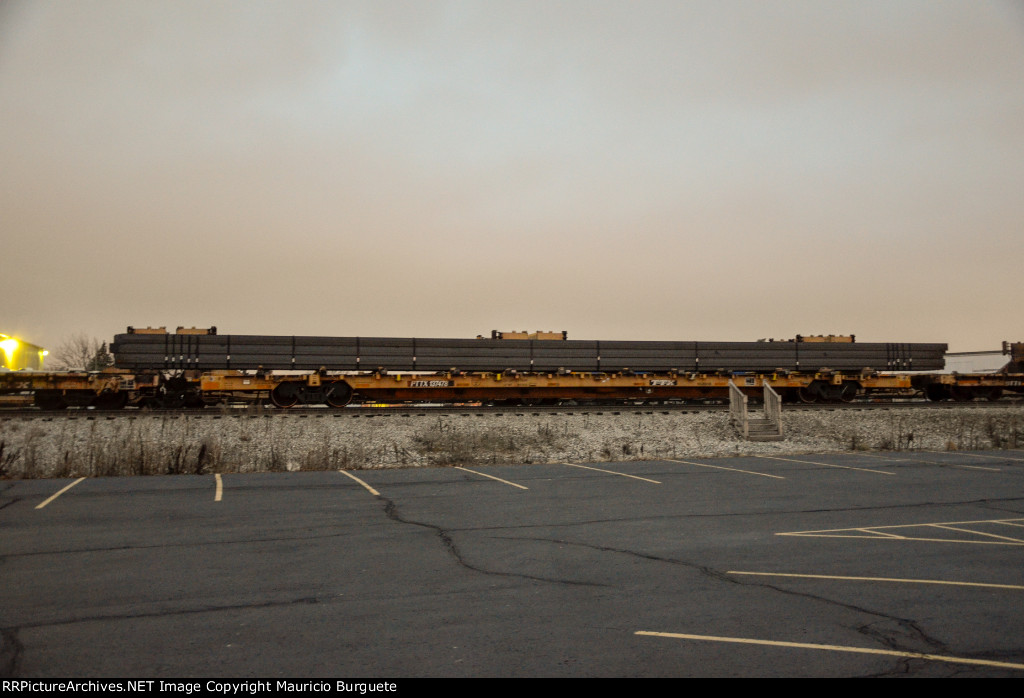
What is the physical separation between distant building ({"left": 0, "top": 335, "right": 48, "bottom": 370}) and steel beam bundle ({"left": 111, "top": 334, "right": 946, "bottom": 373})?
1831 cm

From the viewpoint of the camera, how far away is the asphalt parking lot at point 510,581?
431 centimetres

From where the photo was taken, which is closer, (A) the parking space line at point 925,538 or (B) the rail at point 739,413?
(A) the parking space line at point 925,538

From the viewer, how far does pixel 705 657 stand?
4285 mm

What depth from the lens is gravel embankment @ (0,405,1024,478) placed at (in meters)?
14.6

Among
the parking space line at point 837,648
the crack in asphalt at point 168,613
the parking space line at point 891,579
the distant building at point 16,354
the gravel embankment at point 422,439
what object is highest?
the distant building at point 16,354

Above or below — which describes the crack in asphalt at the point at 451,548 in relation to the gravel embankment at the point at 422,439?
above

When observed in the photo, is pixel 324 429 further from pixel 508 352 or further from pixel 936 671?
pixel 936 671

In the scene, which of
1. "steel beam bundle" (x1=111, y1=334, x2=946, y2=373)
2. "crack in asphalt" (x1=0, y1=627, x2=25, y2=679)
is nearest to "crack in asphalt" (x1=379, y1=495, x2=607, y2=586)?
"crack in asphalt" (x1=0, y1=627, x2=25, y2=679)

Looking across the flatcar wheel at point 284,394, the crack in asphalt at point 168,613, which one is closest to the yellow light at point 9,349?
the flatcar wheel at point 284,394

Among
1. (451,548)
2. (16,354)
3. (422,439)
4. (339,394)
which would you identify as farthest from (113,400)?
(451,548)

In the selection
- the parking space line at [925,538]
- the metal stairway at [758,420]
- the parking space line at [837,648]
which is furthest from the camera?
the metal stairway at [758,420]

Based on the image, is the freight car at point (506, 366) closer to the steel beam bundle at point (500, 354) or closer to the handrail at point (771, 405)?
the steel beam bundle at point (500, 354)

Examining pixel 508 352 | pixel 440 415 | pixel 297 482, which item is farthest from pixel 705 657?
pixel 508 352

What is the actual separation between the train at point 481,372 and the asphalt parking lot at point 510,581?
13.6 meters
